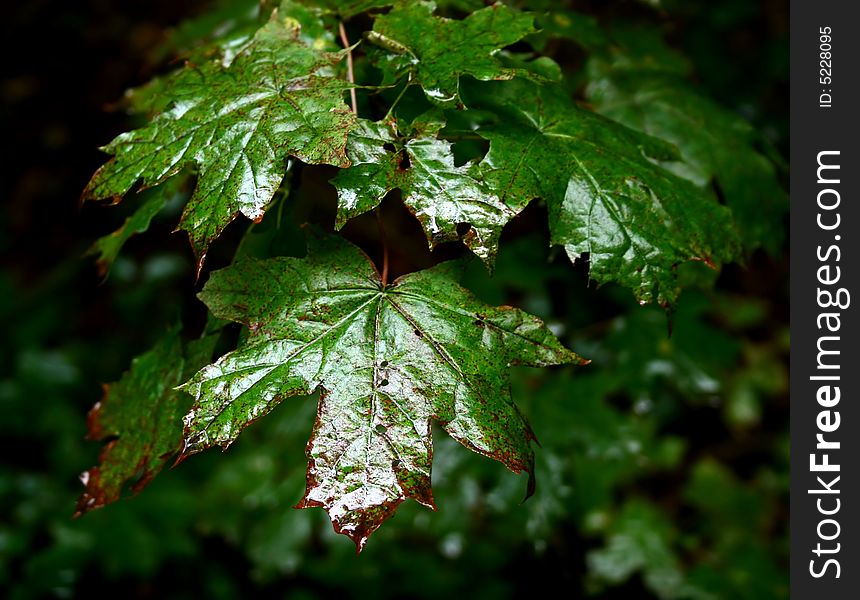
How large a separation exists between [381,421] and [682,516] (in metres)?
2.83

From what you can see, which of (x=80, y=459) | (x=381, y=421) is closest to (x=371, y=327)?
(x=381, y=421)

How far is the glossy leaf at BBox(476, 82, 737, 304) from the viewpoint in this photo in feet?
3.34

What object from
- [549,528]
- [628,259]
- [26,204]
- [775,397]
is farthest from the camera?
[26,204]

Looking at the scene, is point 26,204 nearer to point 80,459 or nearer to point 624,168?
point 80,459

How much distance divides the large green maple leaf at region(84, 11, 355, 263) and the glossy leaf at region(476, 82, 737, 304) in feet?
0.77

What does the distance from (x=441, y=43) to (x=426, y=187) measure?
263mm

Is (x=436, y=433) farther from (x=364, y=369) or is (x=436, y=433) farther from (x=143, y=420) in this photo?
(x=364, y=369)

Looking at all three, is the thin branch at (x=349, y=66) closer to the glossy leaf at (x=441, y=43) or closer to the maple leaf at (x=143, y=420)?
the glossy leaf at (x=441, y=43)

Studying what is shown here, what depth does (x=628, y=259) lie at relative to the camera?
1.02m

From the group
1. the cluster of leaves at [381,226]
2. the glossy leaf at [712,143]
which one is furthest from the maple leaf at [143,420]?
the glossy leaf at [712,143]

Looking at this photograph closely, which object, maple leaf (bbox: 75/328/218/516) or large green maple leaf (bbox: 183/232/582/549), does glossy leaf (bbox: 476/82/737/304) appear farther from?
maple leaf (bbox: 75/328/218/516)

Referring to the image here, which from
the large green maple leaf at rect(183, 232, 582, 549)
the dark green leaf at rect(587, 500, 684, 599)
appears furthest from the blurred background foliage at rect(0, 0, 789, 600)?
the large green maple leaf at rect(183, 232, 582, 549)

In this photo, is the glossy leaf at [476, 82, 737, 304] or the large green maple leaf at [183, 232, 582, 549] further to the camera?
the glossy leaf at [476, 82, 737, 304]

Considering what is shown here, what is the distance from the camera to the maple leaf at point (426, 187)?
91cm
